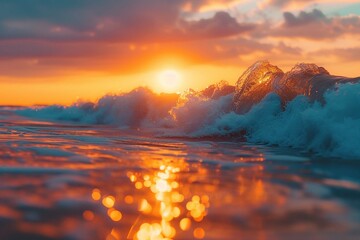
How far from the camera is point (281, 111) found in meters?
9.11

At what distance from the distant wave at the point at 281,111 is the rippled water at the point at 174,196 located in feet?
2.57

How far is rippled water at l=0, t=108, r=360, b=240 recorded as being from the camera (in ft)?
8.92

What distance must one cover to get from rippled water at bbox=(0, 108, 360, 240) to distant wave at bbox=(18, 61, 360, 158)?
784 millimetres

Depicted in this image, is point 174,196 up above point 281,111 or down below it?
below

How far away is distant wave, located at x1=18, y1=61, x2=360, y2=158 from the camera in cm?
652

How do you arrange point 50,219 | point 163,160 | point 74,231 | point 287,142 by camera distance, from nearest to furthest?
point 74,231 < point 50,219 < point 163,160 < point 287,142

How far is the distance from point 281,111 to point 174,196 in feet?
19.5

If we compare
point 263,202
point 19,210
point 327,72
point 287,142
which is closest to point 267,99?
point 327,72

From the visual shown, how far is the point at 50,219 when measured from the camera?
2859 mm

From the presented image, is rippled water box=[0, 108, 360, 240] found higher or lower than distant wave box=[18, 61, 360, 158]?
lower

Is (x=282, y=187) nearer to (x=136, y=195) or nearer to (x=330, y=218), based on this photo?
(x=330, y=218)

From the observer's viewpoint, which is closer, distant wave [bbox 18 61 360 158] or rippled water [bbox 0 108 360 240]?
rippled water [bbox 0 108 360 240]

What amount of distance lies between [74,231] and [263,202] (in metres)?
1.38

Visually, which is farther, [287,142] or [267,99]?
[267,99]
